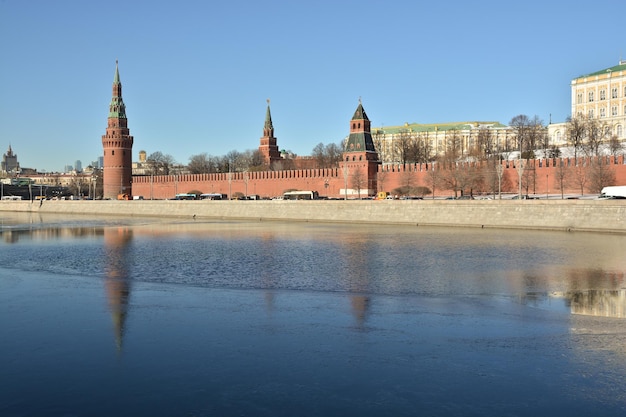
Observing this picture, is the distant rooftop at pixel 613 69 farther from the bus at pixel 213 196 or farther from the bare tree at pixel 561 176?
the bus at pixel 213 196

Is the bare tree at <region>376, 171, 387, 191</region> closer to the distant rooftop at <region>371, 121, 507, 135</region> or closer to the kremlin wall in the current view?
the kremlin wall

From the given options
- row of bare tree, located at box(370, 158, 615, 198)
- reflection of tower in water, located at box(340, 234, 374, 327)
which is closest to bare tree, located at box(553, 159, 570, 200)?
row of bare tree, located at box(370, 158, 615, 198)

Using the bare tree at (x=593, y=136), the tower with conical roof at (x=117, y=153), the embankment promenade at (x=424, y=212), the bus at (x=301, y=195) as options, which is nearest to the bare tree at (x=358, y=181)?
the bus at (x=301, y=195)

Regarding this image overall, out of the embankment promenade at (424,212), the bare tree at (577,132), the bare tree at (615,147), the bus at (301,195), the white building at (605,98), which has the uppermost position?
the white building at (605,98)

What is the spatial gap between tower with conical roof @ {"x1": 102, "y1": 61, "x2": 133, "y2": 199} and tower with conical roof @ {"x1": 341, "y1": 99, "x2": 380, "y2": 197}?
77.1 ft

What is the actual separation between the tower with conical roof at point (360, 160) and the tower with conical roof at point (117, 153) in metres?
23.5

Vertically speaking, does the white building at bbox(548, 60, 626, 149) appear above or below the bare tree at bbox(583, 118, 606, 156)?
above

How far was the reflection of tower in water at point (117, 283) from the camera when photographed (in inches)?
331

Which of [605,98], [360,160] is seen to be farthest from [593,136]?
[360,160]

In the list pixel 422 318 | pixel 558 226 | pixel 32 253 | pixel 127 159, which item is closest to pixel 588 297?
pixel 422 318

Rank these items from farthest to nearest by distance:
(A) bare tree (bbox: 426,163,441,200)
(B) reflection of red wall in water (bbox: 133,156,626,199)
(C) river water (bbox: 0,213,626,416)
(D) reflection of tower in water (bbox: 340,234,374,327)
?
1. (A) bare tree (bbox: 426,163,441,200)
2. (B) reflection of red wall in water (bbox: 133,156,626,199)
3. (D) reflection of tower in water (bbox: 340,234,374,327)
4. (C) river water (bbox: 0,213,626,416)

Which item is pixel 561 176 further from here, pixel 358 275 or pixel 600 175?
pixel 358 275

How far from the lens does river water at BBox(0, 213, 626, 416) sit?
5.51 meters

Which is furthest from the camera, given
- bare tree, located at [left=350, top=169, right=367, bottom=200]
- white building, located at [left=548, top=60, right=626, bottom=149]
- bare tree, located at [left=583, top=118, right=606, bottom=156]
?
white building, located at [left=548, top=60, right=626, bottom=149]
